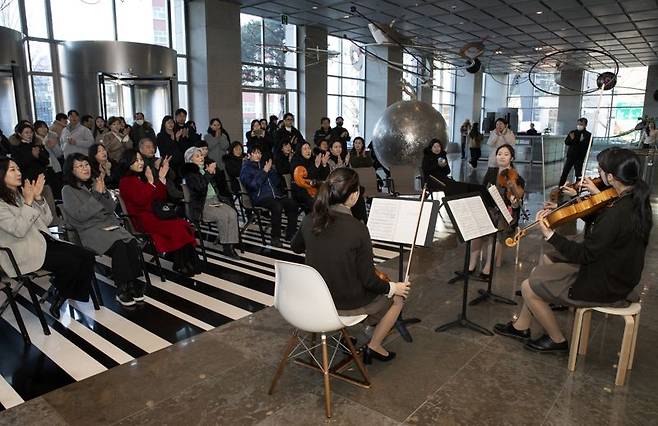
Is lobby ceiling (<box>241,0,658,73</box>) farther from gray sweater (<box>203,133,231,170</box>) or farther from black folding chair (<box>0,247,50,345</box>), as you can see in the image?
black folding chair (<box>0,247,50,345</box>)

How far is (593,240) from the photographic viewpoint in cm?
288

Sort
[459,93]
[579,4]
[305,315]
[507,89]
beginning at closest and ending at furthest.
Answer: [305,315] < [579,4] < [459,93] < [507,89]

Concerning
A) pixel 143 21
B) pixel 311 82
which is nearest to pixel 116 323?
pixel 143 21

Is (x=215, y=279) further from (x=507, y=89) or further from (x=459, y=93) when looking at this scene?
(x=507, y=89)

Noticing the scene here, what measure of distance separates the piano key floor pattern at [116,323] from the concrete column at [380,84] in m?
14.7

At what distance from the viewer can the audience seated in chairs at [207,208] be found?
5.75 metres

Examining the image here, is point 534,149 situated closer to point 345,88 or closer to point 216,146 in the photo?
point 345,88

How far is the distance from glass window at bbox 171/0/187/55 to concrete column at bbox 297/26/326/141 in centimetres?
444

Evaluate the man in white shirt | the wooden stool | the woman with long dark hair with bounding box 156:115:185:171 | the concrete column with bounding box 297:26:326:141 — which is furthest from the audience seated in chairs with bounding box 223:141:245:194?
the concrete column with bounding box 297:26:326:141

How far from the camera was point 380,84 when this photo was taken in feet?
62.3

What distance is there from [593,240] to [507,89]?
29328 mm

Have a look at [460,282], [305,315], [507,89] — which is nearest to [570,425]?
[305,315]

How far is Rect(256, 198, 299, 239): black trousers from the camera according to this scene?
638 centimetres

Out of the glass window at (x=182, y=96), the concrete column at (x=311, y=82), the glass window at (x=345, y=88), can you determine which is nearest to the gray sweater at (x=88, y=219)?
the glass window at (x=182, y=96)
